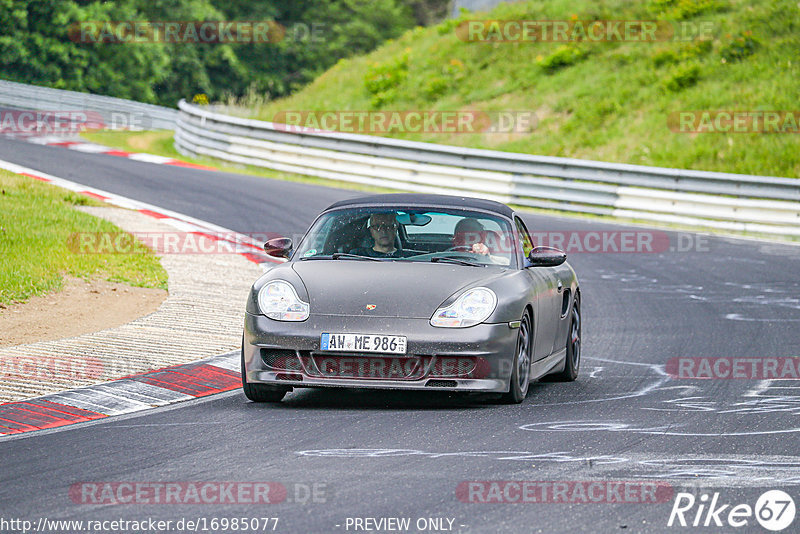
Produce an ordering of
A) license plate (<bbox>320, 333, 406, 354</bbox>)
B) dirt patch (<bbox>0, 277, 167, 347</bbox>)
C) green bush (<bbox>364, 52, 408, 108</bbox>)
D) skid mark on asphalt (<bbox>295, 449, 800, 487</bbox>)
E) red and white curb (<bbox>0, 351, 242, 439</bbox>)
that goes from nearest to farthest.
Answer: skid mark on asphalt (<bbox>295, 449, 800, 487</bbox>) < red and white curb (<bbox>0, 351, 242, 439</bbox>) < license plate (<bbox>320, 333, 406, 354</bbox>) < dirt patch (<bbox>0, 277, 167, 347</bbox>) < green bush (<bbox>364, 52, 408, 108</bbox>)

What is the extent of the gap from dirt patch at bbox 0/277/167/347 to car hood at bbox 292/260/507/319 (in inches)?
122

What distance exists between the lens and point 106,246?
14.8m

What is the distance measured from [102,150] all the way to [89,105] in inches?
371

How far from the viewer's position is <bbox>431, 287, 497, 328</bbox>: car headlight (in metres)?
7.99

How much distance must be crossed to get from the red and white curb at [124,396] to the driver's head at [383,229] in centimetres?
143

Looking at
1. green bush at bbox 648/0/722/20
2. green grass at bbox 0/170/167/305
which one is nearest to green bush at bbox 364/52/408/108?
green bush at bbox 648/0/722/20

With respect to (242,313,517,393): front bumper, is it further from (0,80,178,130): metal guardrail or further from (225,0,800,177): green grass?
(0,80,178,130): metal guardrail

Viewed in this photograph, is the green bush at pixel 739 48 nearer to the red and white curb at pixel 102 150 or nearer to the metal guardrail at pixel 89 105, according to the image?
the red and white curb at pixel 102 150

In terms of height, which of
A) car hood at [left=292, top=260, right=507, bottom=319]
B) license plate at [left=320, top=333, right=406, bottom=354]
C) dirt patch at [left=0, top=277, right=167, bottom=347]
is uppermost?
car hood at [left=292, top=260, right=507, bottom=319]

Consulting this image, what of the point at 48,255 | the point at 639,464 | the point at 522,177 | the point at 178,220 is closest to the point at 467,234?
the point at 639,464

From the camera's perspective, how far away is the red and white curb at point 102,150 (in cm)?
2662

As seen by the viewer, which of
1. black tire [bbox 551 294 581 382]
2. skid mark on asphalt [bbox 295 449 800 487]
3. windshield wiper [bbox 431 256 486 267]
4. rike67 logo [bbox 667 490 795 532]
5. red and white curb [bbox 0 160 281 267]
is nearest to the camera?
rike67 logo [bbox 667 490 795 532]

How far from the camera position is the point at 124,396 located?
839 cm

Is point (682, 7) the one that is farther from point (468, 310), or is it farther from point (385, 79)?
point (468, 310)
